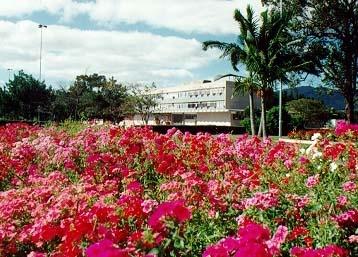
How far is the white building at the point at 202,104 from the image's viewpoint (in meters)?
70.7

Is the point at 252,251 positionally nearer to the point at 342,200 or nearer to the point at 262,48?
the point at 342,200

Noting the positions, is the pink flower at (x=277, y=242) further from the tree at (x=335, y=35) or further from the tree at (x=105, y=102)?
the tree at (x=105, y=102)

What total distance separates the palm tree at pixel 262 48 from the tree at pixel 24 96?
44805 mm

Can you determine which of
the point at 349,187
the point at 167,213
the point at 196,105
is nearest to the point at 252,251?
the point at 167,213

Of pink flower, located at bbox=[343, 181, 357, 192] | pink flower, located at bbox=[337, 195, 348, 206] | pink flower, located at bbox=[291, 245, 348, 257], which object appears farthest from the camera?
pink flower, located at bbox=[343, 181, 357, 192]

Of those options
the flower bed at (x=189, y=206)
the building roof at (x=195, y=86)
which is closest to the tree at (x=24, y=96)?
the building roof at (x=195, y=86)

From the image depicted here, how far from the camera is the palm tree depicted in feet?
96.6

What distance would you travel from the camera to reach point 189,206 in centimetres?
373

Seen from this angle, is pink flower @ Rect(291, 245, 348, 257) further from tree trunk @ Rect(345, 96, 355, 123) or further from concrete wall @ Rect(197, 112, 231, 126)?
concrete wall @ Rect(197, 112, 231, 126)

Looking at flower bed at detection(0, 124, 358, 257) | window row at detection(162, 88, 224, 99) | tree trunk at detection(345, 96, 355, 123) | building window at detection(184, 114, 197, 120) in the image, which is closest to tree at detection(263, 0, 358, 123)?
tree trunk at detection(345, 96, 355, 123)

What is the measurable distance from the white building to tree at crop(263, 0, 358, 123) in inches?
1208

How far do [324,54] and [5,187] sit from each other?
30515mm

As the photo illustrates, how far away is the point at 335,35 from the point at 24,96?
4781 centimetres

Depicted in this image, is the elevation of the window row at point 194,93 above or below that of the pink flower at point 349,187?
above
